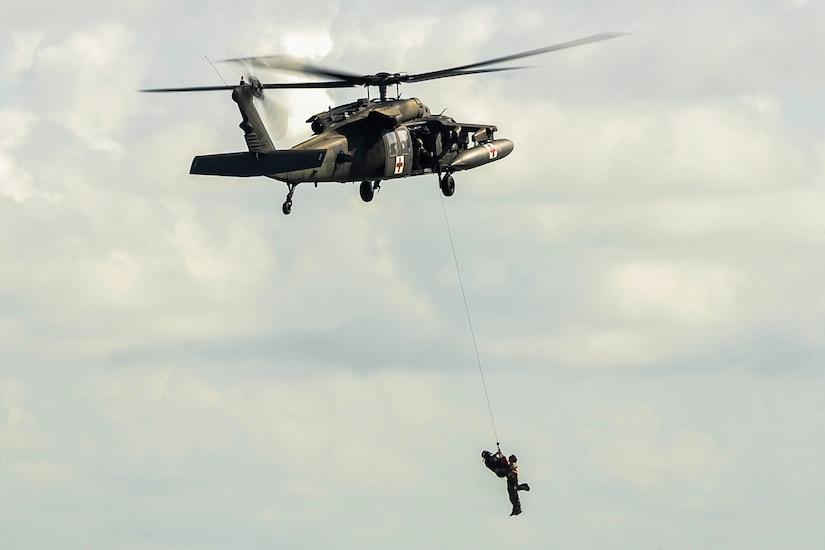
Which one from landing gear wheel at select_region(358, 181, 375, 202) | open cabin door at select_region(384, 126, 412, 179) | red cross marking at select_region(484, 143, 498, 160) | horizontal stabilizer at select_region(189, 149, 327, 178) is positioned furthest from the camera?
red cross marking at select_region(484, 143, 498, 160)

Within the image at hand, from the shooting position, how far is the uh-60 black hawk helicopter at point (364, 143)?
6731 cm

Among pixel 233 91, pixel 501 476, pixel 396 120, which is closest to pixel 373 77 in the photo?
pixel 396 120

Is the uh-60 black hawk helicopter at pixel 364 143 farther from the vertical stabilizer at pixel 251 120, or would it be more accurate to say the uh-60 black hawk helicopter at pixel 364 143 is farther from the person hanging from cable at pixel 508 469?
the person hanging from cable at pixel 508 469

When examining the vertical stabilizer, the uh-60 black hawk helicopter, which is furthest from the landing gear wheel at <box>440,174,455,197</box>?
the vertical stabilizer

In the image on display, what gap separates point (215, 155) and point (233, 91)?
9.77ft

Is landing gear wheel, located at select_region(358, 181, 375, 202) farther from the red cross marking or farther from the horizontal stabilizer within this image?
the horizontal stabilizer

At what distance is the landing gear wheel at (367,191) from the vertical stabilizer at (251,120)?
942cm

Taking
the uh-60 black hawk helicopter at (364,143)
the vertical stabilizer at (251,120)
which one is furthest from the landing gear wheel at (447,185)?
the vertical stabilizer at (251,120)

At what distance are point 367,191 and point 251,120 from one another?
10.7m

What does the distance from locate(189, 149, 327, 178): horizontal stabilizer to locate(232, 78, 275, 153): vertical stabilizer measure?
0.50 metres

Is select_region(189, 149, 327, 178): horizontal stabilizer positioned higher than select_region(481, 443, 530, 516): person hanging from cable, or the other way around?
select_region(189, 149, 327, 178): horizontal stabilizer

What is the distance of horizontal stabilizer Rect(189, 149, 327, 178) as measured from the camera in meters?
67.1

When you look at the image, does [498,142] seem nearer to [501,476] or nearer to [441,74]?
[441,74]

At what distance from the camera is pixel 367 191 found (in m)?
77.8
